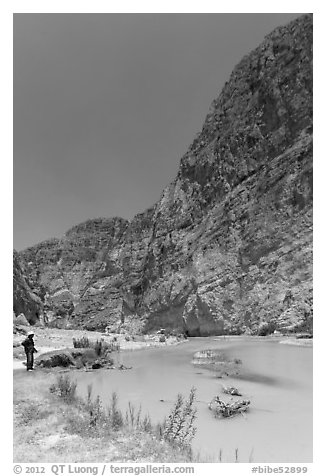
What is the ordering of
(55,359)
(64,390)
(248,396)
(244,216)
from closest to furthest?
(64,390)
(248,396)
(55,359)
(244,216)

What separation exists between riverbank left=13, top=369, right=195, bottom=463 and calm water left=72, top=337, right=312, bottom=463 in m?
0.87

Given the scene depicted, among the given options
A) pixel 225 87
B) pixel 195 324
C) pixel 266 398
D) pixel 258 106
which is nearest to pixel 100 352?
pixel 266 398

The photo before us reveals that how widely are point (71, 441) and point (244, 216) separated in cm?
4170

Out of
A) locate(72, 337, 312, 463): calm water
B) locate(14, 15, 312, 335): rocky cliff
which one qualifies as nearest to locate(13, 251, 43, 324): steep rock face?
locate(14, 15, 312, 335): rocky cliff

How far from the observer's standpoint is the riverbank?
4.68m

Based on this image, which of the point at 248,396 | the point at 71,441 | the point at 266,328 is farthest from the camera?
the point at 266,328

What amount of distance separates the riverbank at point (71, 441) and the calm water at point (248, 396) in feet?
2.85

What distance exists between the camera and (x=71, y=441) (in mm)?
5188

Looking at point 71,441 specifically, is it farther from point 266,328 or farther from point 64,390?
point 266,328

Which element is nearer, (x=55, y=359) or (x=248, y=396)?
(x=248, y=396)

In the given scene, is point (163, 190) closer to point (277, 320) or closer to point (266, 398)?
point (277, 320)

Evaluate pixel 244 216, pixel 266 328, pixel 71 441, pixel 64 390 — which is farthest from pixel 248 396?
pixel 244 216

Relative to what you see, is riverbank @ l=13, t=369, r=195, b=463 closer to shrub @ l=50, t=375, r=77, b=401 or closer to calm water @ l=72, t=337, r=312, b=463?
shrub @ l=50, t=375, r=77, b=401
